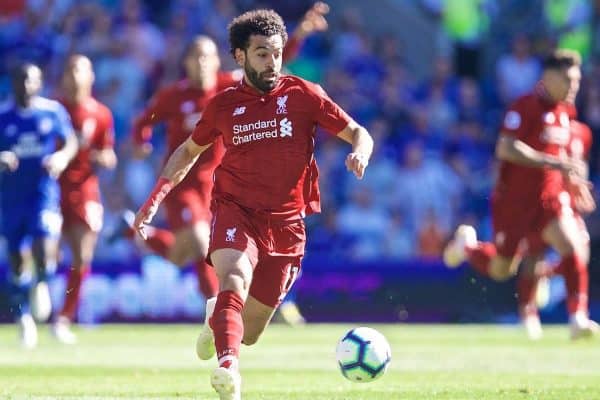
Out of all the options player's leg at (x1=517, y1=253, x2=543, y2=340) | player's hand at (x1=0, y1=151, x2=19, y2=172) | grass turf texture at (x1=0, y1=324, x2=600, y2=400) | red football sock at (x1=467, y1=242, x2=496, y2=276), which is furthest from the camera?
player's leg at (x1=517, y1=253, x2=543, y2=340)

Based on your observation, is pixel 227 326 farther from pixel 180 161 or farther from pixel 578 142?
pixel 578 142

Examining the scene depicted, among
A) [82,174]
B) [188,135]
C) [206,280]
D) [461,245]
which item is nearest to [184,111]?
[188,135]

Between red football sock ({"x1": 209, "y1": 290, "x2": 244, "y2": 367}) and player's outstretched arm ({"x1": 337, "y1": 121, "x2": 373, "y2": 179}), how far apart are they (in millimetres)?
995

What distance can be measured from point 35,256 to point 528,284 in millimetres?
6208

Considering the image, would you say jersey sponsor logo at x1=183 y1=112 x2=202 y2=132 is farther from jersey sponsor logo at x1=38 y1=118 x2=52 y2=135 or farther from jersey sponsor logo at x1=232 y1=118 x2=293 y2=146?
jersey sponsor logo at x1=232 y1=118 x2=293 y2=146

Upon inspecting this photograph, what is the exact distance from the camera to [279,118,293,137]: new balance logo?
844cm

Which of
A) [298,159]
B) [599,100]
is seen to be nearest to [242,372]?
[298,159]

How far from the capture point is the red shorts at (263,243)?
8227mm

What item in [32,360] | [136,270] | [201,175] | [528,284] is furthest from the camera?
[136,270]

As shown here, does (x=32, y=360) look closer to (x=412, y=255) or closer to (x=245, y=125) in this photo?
(x=245, y=125)

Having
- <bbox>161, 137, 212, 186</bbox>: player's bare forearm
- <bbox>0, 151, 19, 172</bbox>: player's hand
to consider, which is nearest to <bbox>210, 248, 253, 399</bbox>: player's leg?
<bbox>161, 137, 212, 186</bbox>: player's bare forearm

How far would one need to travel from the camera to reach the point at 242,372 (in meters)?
11.1

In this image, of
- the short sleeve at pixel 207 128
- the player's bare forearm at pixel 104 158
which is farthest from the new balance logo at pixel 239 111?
the player's bare forearm at pixel 104 158

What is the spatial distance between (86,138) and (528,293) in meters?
5.77
